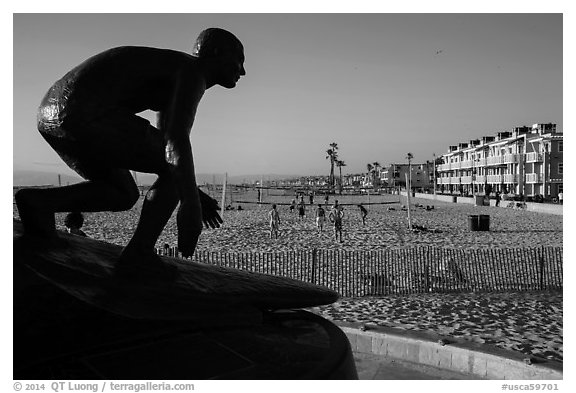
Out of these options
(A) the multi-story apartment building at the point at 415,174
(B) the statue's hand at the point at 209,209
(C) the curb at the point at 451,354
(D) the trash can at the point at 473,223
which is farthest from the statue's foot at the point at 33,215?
(A) the multi-story apartment building at the point at 415,174

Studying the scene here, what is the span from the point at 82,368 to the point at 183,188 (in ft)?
3.82

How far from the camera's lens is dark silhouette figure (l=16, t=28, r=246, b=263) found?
302cm

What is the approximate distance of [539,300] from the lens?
1009cm

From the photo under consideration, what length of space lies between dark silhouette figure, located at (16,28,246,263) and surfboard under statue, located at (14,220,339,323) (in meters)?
0.18

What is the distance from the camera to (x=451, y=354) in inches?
214

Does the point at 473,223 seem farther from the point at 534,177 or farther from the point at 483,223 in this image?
the point at 534,177

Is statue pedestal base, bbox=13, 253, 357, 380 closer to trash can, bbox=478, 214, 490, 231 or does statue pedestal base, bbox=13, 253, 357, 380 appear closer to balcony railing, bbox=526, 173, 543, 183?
trash can, bbox=478, 214, 490, 231

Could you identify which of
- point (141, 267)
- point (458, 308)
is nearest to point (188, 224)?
point (141, 267)

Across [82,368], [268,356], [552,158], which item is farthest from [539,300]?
[552,158]

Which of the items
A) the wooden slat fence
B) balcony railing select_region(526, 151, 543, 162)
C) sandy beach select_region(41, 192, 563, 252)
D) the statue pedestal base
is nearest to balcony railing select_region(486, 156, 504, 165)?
balcony railing select_region(526, 151, 543, 162)

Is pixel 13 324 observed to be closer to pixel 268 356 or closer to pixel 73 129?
pixel 73 129

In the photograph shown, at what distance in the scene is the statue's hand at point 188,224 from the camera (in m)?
2.94

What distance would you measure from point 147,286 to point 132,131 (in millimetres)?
1011

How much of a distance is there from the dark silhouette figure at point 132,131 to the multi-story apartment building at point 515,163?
68.4 metres
